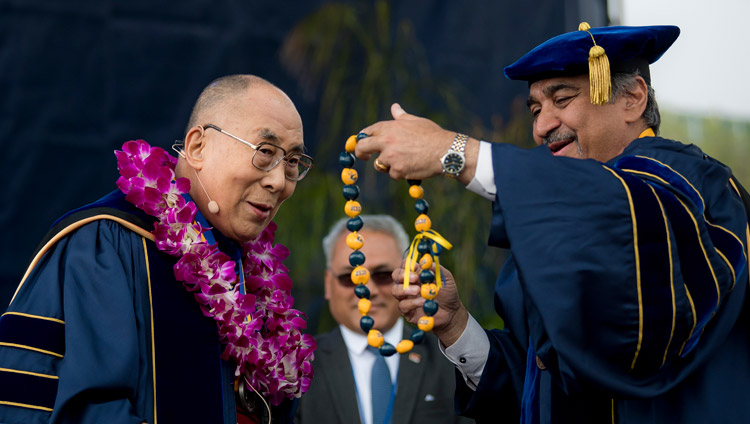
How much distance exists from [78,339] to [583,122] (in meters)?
1.83

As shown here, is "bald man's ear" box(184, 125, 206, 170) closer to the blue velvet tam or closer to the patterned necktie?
the blue velvet tam

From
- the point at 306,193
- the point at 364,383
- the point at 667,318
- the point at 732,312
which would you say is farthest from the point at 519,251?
the point at 306,193

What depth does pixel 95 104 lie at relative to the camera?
16.6ft

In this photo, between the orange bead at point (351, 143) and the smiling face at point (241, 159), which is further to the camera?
the smiling face at point (241, 159)

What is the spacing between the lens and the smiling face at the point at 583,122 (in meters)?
2.79

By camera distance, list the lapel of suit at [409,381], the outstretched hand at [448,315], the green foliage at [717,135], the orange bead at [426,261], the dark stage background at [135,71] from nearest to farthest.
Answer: the orange bead at [426,261]
the outstretched hand at [448,315]
the lapel of suit at [409,381]
the dark stage background at [135,71]
the green foliage at [717,135]

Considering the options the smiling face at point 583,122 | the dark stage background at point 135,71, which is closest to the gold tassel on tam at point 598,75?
the smiling face at point 583,122

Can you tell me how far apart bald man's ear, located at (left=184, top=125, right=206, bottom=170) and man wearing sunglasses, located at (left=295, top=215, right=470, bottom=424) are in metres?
1.69

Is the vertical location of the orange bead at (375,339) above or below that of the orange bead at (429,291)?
below

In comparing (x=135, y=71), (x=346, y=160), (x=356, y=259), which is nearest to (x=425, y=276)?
(x=356, y=259)

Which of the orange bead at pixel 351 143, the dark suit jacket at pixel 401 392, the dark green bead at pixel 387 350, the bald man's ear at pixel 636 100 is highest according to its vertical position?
the bald man's ear at pixel 636 100

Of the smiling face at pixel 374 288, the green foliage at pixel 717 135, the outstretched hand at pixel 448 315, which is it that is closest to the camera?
the outstretched hand at pixel 448 315

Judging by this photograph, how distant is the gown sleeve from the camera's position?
2186mm

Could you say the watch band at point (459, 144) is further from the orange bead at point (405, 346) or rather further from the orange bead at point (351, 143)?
the orange bead at point (405, 346)
